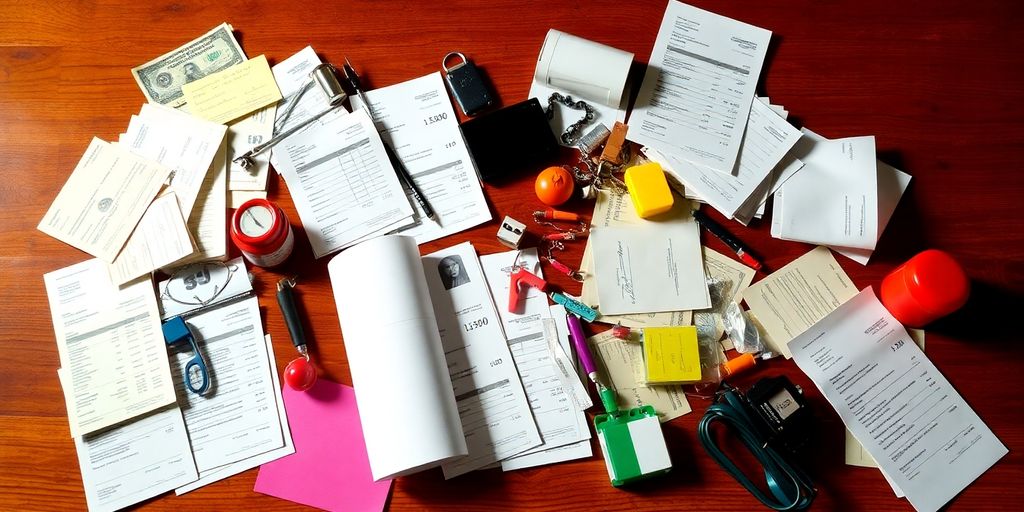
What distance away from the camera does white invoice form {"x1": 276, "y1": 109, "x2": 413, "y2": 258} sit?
1069mm

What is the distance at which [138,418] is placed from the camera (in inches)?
38.7

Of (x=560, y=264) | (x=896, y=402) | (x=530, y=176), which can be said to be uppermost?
(x=530, y=176)

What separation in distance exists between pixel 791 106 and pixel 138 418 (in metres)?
1.21

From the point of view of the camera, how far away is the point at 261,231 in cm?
99

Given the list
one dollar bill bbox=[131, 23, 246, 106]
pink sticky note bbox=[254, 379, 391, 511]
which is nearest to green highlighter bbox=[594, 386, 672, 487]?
pink sticky note bbox=[254, 379, 391, 511]

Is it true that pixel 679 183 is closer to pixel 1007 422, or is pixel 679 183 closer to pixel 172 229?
pixel 1007 422

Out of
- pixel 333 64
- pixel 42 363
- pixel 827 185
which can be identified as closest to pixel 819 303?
pixel 827 185

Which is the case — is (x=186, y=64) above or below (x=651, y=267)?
above

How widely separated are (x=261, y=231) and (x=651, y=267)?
2.04 ft

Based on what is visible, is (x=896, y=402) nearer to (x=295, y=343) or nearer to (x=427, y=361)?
(x=427, y=361)

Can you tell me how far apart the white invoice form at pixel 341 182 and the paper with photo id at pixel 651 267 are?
340 mm

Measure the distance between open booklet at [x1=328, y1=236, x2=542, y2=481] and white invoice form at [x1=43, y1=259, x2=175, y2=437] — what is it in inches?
11.8

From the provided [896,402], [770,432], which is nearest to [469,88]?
[770,432]
